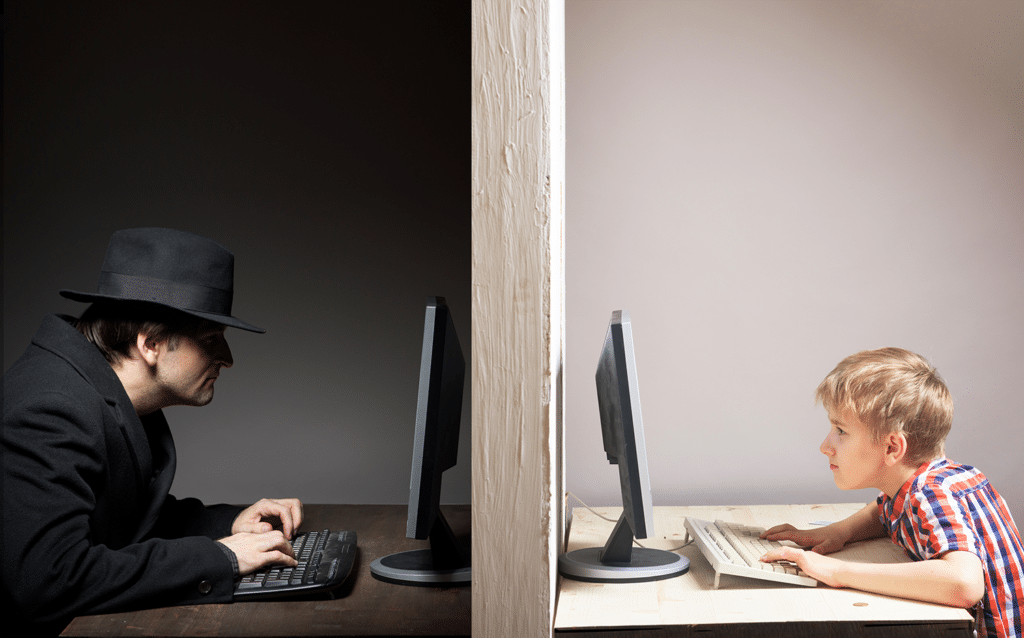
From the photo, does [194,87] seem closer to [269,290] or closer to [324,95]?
[324,95]

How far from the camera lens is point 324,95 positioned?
245 centimetres

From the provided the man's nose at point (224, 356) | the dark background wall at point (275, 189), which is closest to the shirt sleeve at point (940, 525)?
the man's nose at point (224, 356)

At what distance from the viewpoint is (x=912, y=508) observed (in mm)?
1226

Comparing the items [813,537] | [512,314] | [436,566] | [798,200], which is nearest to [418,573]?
[436,566]

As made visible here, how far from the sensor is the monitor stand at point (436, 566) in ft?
4.33

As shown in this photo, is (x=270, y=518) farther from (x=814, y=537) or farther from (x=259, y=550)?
(x=814, y=537)

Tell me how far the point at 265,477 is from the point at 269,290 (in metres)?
0.63

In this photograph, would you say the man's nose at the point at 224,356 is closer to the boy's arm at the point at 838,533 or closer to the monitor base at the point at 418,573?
the monitor base at the point at 418,573

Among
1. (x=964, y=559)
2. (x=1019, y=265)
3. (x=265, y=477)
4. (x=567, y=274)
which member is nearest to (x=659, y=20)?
(x=567, y=274)

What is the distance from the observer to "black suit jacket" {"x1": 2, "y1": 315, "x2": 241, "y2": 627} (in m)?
1.16

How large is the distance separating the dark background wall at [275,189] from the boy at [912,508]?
1369 millimetres

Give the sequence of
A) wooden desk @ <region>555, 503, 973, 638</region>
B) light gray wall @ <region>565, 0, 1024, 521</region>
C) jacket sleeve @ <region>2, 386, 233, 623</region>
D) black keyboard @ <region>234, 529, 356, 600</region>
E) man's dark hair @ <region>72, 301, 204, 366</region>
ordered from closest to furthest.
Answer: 1. wooden desk @ <region>555, 503, 973, 638</region>
2. jacket sleeve @ <region>2, 386, 233, 623</region>
3. black keyboard @ <region>234, 529, 356, 600</region>
4. man's dark hair @ <region>72, 301, 204, 366</region>
5. light gray wall @ <region>565, 0, 1024, 521</region>

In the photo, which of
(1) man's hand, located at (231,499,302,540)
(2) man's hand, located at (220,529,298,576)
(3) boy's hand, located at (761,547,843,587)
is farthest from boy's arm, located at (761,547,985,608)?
(1) man's hand, located at (231,499,302,540)

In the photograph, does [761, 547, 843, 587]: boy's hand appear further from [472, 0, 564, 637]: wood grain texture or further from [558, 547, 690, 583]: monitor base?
[472, 0, 564, 637]: wood grain texture
